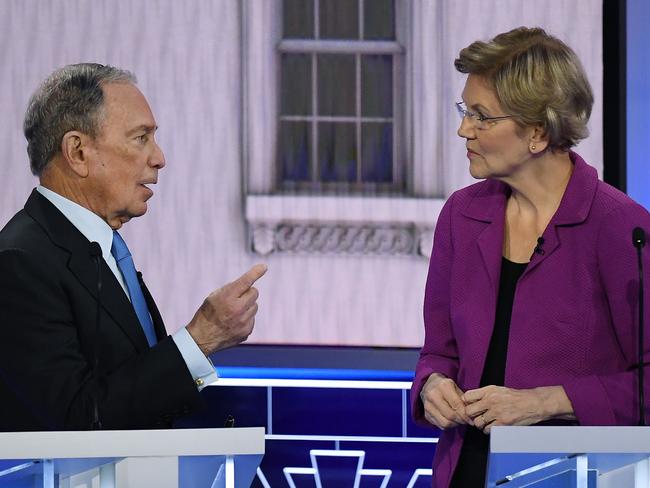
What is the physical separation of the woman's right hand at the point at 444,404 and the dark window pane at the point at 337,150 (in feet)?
6.01

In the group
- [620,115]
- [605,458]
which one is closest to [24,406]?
[605,458]

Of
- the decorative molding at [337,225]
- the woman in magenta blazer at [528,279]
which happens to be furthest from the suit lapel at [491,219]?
the decorative molding at [337,225]

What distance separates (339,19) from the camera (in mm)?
3545

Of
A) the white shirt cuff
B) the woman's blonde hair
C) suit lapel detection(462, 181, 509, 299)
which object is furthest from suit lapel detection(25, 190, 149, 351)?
the woman's blonde hair

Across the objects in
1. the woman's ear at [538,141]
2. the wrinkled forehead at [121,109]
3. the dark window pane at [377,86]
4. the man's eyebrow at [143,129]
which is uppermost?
the dark window pane at [377,86]

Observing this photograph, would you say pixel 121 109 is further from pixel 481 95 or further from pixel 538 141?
pixel 538 141

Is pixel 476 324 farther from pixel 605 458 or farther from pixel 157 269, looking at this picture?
pixel 157 269

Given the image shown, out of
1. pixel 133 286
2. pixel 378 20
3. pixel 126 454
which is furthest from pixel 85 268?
pixel 378 20

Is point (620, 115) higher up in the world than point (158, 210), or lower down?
higher up

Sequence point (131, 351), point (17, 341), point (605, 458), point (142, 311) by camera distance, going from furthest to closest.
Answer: point (142, 311) → point (131, 351) → point (17, 341) → point (605, 458)

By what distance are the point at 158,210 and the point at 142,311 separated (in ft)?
5.33

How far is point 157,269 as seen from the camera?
3561 mm

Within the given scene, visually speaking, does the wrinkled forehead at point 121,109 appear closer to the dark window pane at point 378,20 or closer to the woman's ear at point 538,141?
the woman's ear at point 538,141

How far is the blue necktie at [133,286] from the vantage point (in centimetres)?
193
